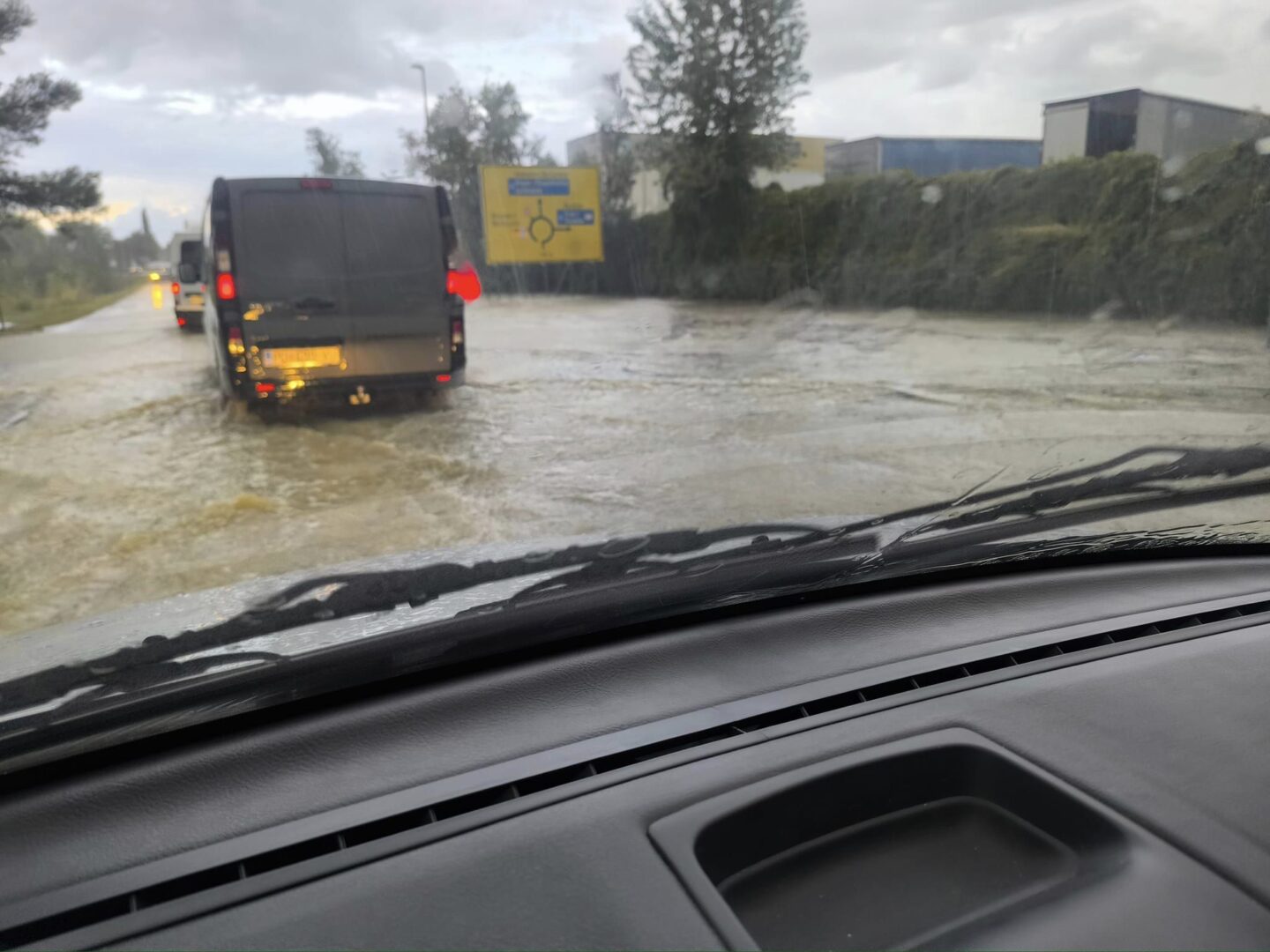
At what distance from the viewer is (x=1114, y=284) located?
12492 millimetres

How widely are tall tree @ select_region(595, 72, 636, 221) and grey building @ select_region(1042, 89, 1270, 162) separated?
2592 millimetres

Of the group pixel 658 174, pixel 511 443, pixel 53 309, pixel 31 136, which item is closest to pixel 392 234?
pixel 511 443

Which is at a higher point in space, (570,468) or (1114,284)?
(1114,284)

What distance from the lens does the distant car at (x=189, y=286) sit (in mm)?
7379

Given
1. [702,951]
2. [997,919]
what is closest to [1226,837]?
[997,919]

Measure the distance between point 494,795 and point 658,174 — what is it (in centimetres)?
799

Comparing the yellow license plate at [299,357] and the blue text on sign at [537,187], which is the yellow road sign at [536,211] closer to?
the blue text on sign at [537,187]

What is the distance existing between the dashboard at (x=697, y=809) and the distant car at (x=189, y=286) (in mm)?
6338

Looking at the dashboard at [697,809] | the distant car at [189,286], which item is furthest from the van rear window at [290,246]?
the dashboard at [697,809]

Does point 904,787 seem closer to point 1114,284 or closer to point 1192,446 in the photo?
point 1192,446

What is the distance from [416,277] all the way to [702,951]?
7.20 meters

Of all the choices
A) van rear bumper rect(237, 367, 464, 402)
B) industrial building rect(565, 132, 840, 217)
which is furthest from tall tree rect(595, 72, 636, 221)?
van rear bumper rect(237, 367, 464, 402)

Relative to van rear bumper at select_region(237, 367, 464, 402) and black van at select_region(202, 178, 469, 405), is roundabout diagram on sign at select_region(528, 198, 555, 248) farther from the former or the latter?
van rear bumper at select_region(237, 367, 464, 402)

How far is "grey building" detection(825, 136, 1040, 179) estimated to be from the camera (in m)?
7.11
